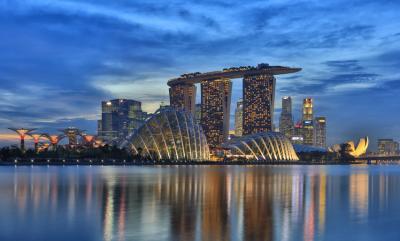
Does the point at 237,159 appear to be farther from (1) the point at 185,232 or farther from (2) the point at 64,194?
(1) the point at 185,232

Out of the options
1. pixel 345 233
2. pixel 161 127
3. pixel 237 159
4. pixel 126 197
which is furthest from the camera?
pixel 237 159

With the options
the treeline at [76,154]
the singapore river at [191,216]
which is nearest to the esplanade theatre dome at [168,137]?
the treeline at [76,154]

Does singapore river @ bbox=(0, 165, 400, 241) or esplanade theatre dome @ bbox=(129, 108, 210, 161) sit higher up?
esplanade theatre dome @ bbox=(129, 108, 210, 161)

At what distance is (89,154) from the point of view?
154 meters

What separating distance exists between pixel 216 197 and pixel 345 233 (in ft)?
50.2

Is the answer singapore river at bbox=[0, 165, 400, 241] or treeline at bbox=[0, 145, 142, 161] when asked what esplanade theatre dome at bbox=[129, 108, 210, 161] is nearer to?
treeline at bbox=[0, 145, 142, 161]

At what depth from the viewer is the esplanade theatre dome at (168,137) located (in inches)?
5822

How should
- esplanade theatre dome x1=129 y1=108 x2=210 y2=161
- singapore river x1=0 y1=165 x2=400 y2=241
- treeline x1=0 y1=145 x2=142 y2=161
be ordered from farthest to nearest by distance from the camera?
esplanade theatre dome x1=129 y1=108 x2=210 y2=161, treeline x1=0 y1=145 x2=142 y2=161, singapore river x1=0 y1=165 x2=400 y2=241

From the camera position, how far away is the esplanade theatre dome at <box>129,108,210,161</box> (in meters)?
148

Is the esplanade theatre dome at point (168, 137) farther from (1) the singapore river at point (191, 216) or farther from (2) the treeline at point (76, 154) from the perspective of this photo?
(1) the singapore river at point (191, 216)

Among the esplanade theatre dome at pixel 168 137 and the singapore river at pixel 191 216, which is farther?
the esplanade theatre dome at pixel 168 137

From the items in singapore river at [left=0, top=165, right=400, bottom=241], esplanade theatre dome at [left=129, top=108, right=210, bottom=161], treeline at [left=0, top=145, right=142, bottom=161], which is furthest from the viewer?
esplanade theatre dome at [left=129, top=108, right=210, bottom=161]

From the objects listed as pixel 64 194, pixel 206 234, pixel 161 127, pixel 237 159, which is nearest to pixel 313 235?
pixel 206 234

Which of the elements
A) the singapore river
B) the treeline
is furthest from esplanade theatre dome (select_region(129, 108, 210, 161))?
the singapore river
